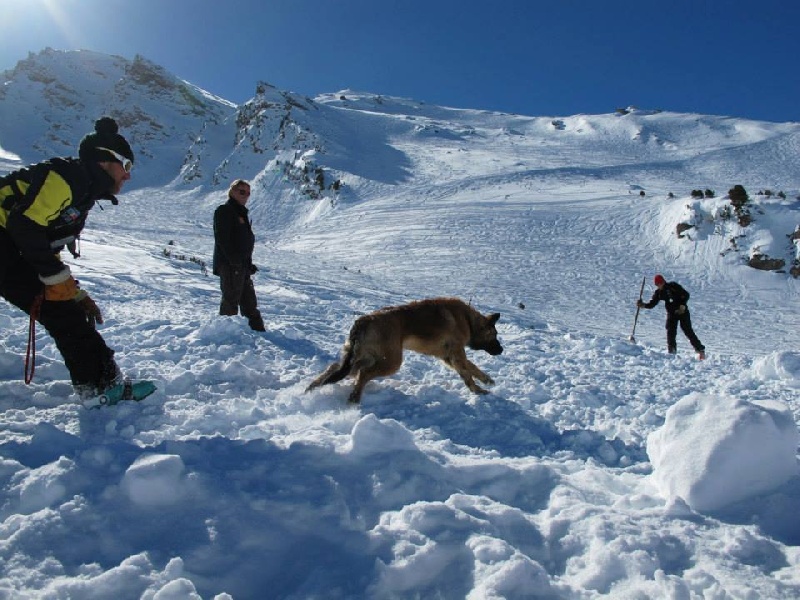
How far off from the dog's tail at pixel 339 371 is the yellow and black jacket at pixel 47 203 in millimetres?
2134

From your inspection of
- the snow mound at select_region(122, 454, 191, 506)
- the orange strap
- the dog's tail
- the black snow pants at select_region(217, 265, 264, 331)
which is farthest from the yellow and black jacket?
the black snow pants at select_region(217, 265, 264, 331)

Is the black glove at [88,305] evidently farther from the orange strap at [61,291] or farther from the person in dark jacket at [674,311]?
the person in dark jacket at [674,311]

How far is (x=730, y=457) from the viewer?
2711 millimetres

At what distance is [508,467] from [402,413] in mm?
1445

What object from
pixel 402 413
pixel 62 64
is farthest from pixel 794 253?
pixel 62 64

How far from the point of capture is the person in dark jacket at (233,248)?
6695 mm

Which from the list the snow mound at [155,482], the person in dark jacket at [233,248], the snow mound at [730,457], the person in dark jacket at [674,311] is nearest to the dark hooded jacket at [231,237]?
the person in dark jacket at [233,248]

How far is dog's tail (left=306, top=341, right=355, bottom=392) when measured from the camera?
462 centimetres

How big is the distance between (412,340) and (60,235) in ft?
10.1

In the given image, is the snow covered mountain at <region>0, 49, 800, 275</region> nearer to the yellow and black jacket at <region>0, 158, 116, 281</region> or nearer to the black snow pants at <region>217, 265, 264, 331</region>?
the black snow pants at <region>217, 265, 264, 331</region>

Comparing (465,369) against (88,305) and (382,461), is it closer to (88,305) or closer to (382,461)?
(382,461)

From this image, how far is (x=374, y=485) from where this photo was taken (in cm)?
280

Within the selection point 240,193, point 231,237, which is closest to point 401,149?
point 240,193

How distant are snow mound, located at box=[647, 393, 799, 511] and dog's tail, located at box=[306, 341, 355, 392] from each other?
2.66 m
